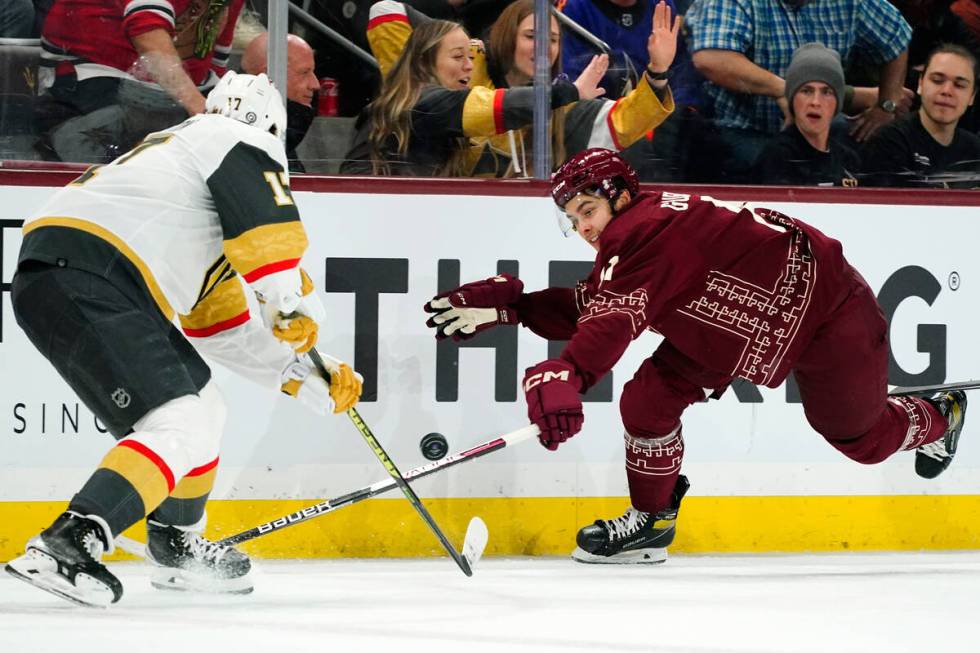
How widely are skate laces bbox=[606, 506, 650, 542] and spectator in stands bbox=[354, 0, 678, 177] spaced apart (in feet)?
3.20

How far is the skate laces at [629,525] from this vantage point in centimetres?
350

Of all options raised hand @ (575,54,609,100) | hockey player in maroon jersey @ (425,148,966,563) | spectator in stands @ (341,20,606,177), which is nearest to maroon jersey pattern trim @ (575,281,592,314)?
hockey player in maroon jersey @ (425,148,966,563)

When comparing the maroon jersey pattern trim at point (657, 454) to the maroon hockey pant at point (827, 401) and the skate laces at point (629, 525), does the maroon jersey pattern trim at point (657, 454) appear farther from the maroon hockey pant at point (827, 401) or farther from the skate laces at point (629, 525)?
the skate laces at point (629, 525)

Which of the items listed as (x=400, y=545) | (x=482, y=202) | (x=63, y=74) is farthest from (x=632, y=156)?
(x=63, y=74)

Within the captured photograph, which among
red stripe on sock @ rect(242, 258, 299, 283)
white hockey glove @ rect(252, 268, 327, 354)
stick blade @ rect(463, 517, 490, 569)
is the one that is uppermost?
red stripe on sock @ rect(242, 258, 299, 283)

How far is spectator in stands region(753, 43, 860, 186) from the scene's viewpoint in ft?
12.6

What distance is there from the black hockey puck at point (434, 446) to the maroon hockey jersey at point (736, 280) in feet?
1.86

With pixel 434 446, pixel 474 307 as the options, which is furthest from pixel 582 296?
pixel 434 446

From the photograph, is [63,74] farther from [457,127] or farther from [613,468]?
[613,468]

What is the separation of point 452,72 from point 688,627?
5.72 ft

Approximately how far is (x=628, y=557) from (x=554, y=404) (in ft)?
3.00

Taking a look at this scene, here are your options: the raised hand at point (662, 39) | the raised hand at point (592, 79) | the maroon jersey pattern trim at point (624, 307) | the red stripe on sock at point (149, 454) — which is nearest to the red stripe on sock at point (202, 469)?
the red stripe on sock at point (149, 454)

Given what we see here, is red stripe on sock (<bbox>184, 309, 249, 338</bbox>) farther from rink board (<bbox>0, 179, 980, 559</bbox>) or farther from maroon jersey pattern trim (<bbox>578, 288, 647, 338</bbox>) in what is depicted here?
maroon jersey pattern trim (<bbox>578, 288, 647, 338</bbox>)

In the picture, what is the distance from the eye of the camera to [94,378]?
8.54 ft
